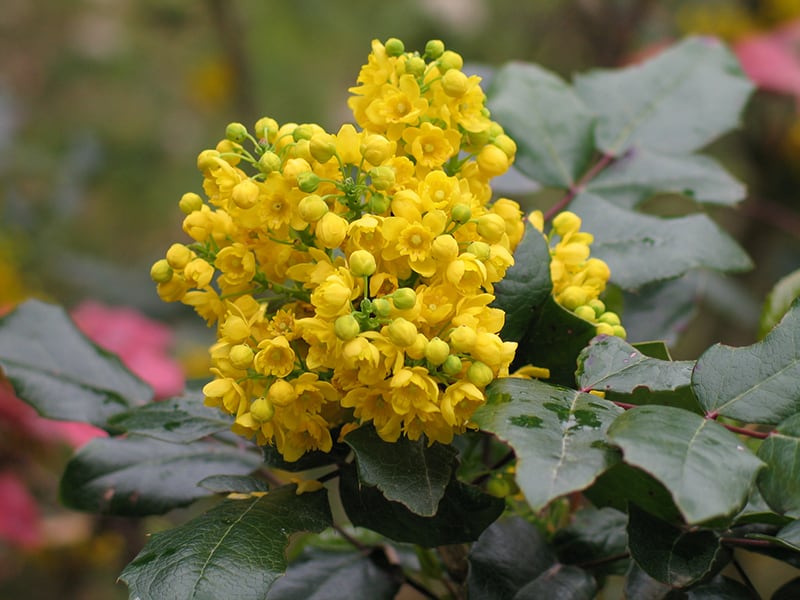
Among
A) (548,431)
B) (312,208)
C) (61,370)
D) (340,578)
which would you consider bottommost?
(340,578)

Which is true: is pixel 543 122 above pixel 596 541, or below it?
above

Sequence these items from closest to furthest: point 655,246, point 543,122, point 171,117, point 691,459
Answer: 1. point 691,459
2. point 655,246
3. point 543,122
4. point 171,117

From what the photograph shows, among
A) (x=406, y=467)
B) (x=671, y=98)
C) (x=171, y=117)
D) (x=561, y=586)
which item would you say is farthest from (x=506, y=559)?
(x=171, y=117)

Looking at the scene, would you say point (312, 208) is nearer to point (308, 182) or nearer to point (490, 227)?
point (308, 182)

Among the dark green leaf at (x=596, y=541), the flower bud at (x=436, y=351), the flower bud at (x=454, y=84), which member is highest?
the flower bud at (x=454, y=84)

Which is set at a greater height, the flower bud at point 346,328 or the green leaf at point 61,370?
the flower bud at point 346,328

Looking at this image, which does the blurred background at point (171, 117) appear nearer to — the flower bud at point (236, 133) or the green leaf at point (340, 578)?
the green leaf at point (340, 578)

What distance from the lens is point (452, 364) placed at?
0.54m

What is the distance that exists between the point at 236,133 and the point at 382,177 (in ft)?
0.43

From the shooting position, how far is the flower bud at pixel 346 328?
20.6 inches

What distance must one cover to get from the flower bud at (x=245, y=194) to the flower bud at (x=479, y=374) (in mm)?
182

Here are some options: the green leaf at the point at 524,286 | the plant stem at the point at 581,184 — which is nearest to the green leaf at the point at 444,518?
the green leaf at the point at 524,286

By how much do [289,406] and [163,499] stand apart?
254 mm

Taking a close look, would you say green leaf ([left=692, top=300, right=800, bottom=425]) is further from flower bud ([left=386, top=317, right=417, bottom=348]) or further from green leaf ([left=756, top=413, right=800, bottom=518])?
flower bud ([left=386, top=317, right=417, bottom=348])
